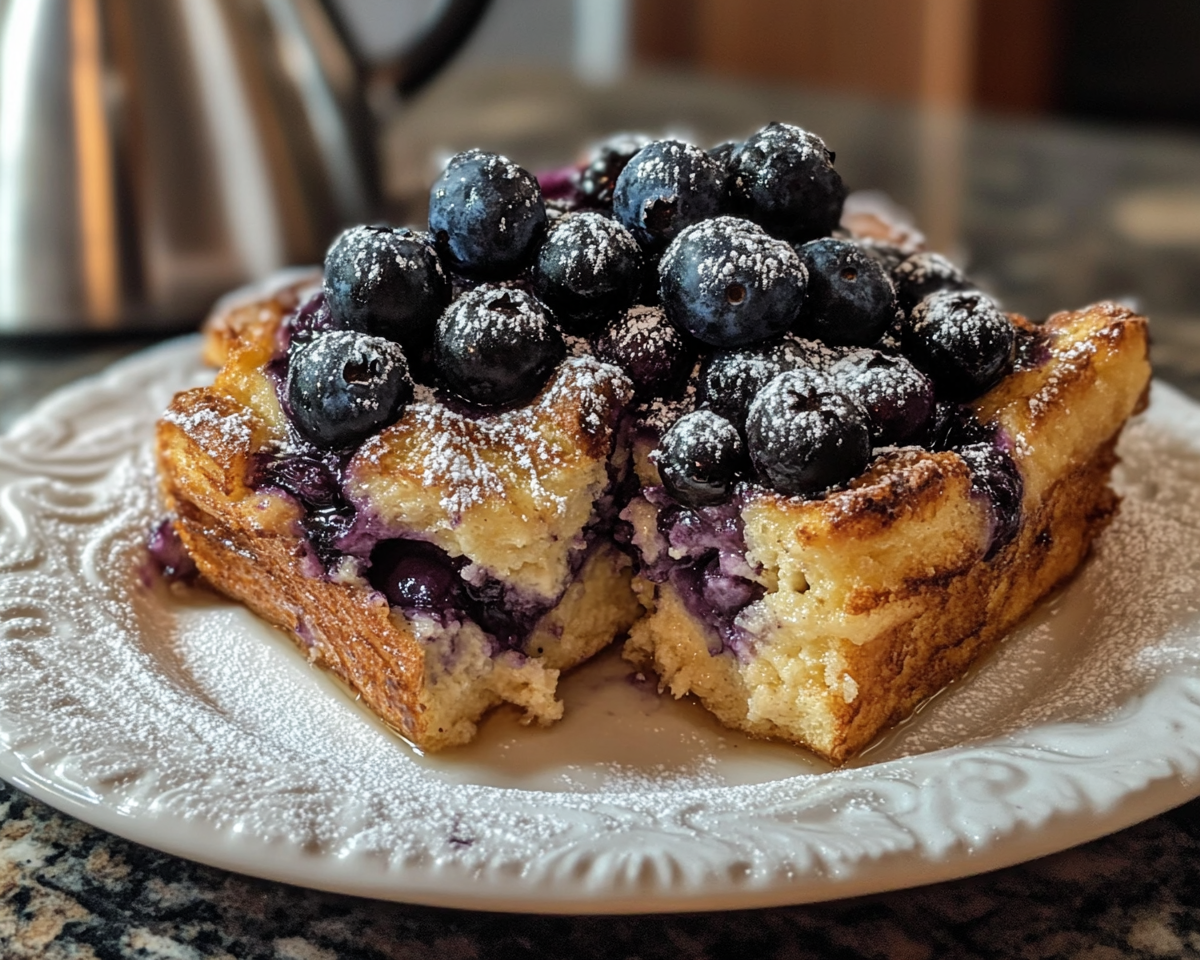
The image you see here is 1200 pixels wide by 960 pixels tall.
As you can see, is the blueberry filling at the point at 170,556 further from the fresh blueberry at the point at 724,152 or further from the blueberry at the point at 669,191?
the fresh blueberry at the point at 724,152

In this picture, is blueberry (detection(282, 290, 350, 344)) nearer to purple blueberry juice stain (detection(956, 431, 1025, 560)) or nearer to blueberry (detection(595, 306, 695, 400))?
blueberry (detection(595, 306, 695, 400))

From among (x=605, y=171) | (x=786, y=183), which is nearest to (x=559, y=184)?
(x=605, y=171)

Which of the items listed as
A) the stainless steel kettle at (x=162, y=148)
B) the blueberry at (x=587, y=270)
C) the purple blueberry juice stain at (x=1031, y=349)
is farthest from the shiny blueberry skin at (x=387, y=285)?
the stainless steel kettle at (x=162, y=148)

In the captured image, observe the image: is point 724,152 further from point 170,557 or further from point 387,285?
point 170,557

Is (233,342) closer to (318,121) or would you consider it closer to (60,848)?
(60,848)

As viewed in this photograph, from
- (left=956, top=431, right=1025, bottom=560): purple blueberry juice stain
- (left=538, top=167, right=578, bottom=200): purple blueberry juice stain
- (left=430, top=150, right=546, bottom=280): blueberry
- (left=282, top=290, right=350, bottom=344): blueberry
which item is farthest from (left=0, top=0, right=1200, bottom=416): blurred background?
(left=956, top=431, right=1025, bottom=560): purple blueberry juice stain
